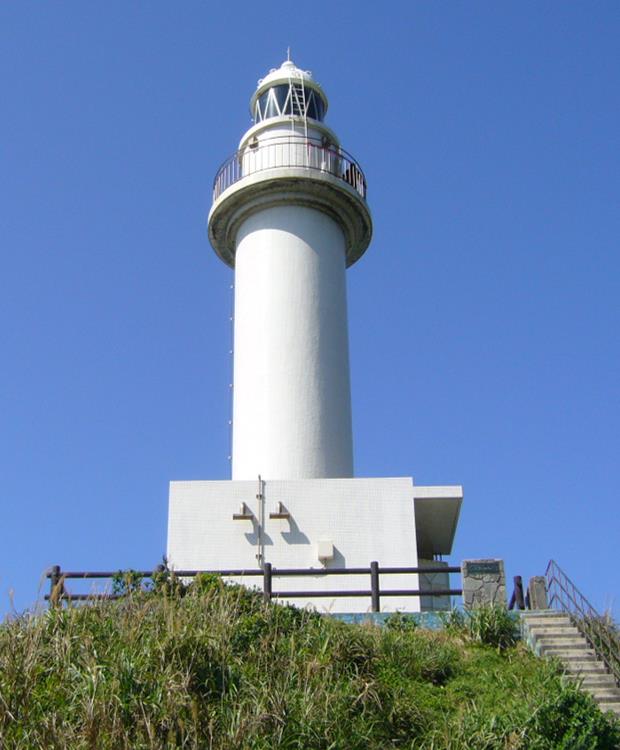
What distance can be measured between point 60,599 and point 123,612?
1.12 m

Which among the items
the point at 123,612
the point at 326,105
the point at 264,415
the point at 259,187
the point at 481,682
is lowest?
the point at 481,682

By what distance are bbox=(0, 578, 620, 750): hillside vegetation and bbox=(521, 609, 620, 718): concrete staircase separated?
35 centimetres

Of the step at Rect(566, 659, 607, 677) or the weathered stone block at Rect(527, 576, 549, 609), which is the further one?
the weathered stone block at Rect(527, 576, 549, 609)

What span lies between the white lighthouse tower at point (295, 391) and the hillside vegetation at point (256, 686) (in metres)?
5.69

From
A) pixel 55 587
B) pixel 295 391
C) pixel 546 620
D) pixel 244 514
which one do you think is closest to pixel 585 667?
pixel 546 620

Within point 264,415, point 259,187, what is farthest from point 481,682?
point 259,187

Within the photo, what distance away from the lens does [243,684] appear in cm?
1025

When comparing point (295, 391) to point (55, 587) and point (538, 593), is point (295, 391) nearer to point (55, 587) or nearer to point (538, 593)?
point (538, 593)

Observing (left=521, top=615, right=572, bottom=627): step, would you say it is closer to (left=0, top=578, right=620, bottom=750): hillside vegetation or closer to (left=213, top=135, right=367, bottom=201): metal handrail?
(left=0, top=578, right=620, bottom=750): hillside vegetation

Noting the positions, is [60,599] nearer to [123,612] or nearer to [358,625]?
[123,612]

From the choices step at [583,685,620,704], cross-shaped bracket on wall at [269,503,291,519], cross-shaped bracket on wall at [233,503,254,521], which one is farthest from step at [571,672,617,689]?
cross-shaped bracket on wall at [233,503,254,521]

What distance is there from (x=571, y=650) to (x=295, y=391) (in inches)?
365

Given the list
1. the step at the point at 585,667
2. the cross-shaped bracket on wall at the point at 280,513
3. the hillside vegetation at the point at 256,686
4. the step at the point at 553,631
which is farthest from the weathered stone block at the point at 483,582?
the cross-shaped bracket on wall at the point at 280,513

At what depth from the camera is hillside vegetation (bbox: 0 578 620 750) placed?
9031mm
